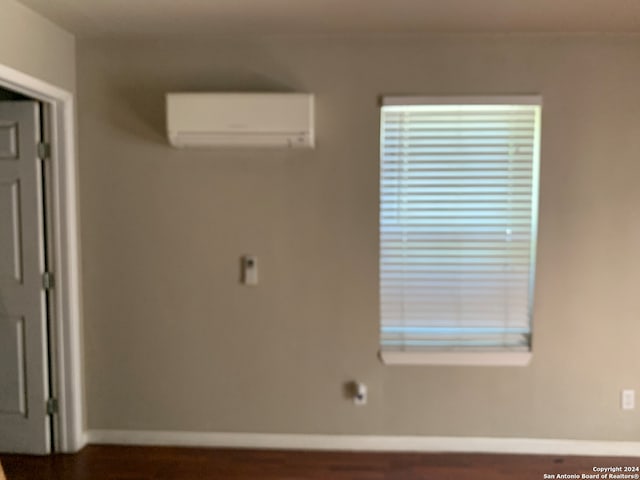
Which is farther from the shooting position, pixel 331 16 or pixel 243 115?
pixel 243 115

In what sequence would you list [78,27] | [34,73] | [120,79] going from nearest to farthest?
[34,73]
[78,27]
[120,79]

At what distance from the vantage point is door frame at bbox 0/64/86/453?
2.75 meters

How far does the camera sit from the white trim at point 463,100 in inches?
106

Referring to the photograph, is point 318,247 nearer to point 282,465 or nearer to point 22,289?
point 282,465

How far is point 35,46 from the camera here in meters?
2.45

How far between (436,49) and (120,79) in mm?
1791

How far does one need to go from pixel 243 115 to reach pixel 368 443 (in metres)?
1.99

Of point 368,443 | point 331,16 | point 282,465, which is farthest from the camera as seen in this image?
point 368,443

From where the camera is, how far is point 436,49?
2727 millimetres

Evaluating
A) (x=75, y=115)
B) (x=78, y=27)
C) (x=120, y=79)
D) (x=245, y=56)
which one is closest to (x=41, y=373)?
(x=75, y=115)

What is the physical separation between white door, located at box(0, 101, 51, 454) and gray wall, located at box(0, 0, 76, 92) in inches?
9.6

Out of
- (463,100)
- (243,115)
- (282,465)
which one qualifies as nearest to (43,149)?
(243,115)

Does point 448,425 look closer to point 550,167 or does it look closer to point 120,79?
point 550,167

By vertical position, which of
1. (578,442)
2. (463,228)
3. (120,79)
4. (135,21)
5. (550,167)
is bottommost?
(578,442)
